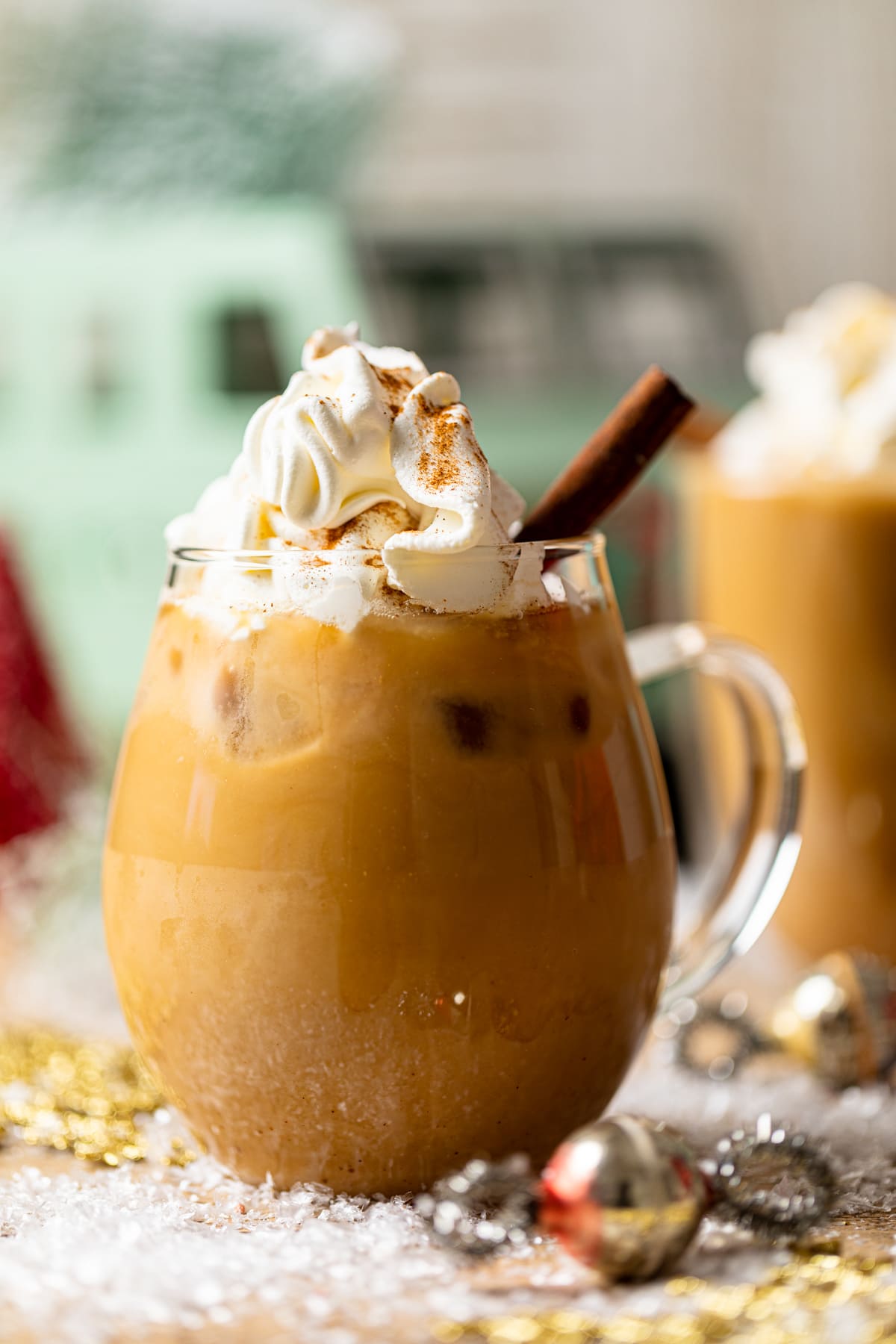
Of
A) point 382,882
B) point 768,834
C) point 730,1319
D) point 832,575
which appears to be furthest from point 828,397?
point 730,1319

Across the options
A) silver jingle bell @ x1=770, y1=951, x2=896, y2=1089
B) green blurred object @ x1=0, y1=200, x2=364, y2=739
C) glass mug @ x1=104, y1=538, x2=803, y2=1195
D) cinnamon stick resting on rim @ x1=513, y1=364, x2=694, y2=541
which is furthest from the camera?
green blurred object @ x1=0, y1=200, x2=364, y2=739

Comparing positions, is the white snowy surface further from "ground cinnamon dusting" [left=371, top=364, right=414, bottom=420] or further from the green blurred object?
the green blurred object

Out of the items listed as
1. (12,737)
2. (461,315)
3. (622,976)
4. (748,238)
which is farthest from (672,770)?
(622,976)

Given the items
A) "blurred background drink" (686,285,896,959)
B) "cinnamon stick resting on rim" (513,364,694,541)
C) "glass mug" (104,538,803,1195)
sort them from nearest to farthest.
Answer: "glass mug" (104,538,803,1195), "cinnamon stick resting on rim" (513,364,694,541), "blurred background drink" (686,285,896,959)

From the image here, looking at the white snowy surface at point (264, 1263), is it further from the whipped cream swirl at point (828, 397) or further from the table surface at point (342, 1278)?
the whipped cream swirl at point (828, 397)

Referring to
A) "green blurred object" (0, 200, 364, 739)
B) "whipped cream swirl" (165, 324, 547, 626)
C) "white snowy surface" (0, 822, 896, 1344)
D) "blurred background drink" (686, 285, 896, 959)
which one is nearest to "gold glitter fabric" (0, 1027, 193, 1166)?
"white snowy surface" (0, 822, 896, 1344)

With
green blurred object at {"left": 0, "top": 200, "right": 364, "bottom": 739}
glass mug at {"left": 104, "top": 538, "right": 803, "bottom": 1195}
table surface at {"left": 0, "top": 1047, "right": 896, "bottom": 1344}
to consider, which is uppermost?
green blurred object at {"left": 0, "top": 200, "right": 364, "bottom": 739}
